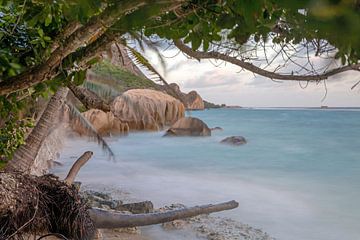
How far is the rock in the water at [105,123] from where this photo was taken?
34.9 feet

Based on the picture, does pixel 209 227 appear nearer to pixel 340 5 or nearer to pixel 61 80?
pixel 61 80

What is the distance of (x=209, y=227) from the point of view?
4098 mm

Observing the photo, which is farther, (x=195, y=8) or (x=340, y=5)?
(x=195, y=8)

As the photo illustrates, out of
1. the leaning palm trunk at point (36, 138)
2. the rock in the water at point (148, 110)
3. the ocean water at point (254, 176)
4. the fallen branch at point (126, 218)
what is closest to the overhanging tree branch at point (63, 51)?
the fallen branch at point (126, 218)

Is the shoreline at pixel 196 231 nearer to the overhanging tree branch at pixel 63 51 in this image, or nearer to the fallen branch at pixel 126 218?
the fallen branch at pixel 126 218

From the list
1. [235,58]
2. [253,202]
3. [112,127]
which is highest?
[235,58]

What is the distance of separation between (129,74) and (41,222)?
2.97m

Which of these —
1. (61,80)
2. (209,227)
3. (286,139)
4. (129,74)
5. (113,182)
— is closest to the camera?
(61,80)

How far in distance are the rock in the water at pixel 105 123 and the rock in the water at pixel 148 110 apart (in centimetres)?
24

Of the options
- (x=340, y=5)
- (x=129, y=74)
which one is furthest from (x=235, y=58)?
(x=129, y=74)

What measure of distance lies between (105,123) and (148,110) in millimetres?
1555

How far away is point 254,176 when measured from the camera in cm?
833

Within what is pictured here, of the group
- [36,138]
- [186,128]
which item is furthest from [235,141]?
[36,138]

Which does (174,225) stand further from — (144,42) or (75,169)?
(144,42)
